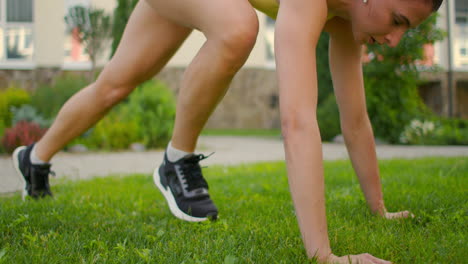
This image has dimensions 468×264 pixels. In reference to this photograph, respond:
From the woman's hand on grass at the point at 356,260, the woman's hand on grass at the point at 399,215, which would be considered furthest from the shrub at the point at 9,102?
the woman's hand on grass at the point at 356,260

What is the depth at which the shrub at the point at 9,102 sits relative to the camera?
667 centimetres

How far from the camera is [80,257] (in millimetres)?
1380

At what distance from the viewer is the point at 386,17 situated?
1.34 m

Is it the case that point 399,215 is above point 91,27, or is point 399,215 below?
above

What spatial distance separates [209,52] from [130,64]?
1.56 feet

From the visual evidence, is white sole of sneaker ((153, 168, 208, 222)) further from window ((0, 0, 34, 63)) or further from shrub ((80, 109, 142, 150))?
window ((0, 0, 34, 63))

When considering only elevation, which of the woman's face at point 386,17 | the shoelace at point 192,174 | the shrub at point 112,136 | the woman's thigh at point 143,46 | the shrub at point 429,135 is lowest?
the shrub at point 429,135

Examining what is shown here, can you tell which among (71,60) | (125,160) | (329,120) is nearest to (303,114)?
(125,160)

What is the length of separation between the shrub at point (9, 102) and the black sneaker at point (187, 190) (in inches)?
208

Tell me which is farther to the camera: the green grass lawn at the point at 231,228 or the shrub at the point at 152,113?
the shrub at the point at 152,113

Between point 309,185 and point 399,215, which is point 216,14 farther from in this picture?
point 399,215

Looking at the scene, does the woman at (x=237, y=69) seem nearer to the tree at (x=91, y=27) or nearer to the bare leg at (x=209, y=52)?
the bare leg at (x=209, y=52)

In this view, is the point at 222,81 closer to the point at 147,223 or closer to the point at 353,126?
the point at 353,126

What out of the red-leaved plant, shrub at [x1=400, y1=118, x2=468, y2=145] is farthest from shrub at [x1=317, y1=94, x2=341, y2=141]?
the red-leaved plant
